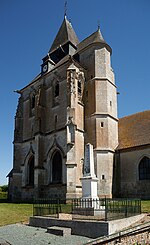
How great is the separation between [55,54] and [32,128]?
35.9 feet

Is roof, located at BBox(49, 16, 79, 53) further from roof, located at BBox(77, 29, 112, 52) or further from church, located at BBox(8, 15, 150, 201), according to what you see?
church, located at BBox(8, 15, 150, 201)

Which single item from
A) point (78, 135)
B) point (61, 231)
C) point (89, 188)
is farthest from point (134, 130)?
point (61, 231)

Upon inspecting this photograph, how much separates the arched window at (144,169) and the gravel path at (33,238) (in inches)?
500

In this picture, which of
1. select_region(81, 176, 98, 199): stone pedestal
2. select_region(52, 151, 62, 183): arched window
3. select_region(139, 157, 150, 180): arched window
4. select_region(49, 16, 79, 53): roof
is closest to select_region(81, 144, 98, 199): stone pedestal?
select_region(81, 176, 98, 199): stone pedestal

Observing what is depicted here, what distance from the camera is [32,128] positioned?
29.2 m

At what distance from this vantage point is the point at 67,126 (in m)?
22.5

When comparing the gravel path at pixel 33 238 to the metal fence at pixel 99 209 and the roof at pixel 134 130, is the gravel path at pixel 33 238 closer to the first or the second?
the metal fence at pixel 99 209

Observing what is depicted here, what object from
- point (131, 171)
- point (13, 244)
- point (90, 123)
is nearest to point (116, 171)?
point (131, 171)

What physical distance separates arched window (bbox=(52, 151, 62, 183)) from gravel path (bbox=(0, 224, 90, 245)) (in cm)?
1223

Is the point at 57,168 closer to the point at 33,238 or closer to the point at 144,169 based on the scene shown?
the point at 144,169

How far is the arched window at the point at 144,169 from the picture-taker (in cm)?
2206

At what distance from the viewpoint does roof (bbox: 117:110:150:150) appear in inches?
922

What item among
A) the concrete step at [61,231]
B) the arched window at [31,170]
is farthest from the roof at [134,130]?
the concrete step at [61,231]

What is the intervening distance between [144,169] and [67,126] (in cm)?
787
